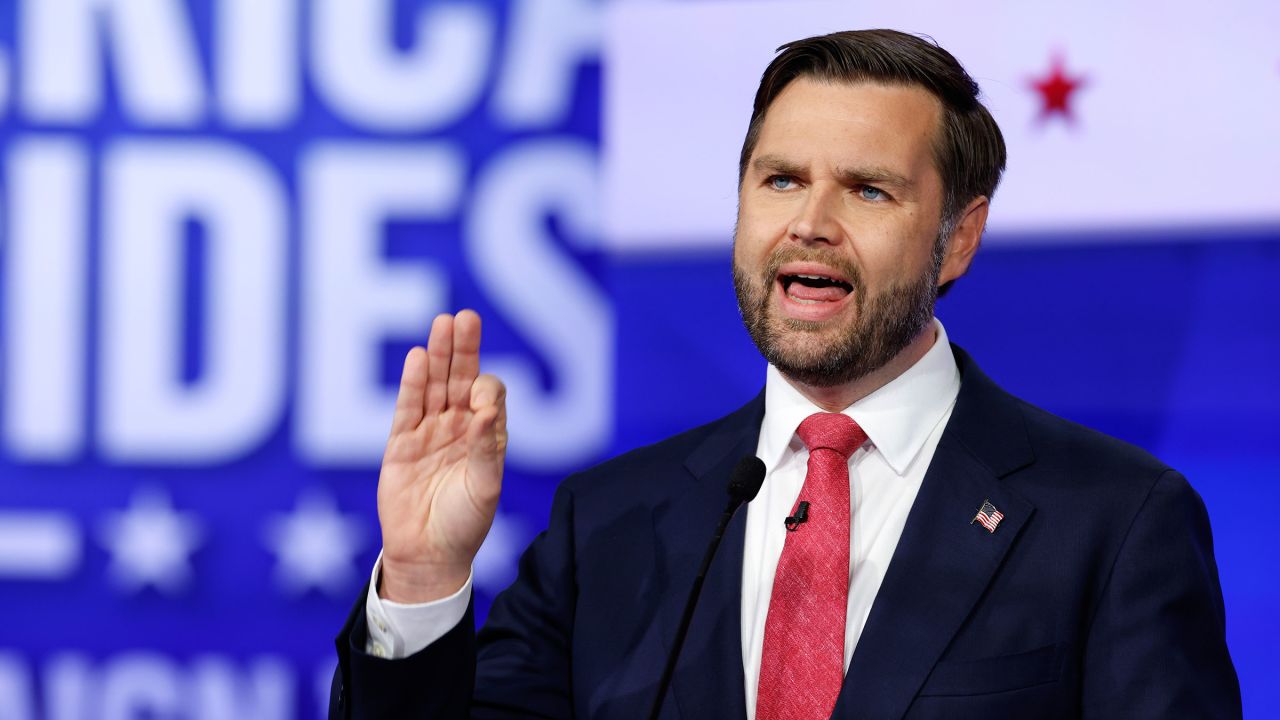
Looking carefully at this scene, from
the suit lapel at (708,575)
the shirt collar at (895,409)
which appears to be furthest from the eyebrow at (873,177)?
the suit lapel at (708,575)

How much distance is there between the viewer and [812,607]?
1.77 metres

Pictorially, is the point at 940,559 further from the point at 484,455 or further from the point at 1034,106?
the point at 1034,106

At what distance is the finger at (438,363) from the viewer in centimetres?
170

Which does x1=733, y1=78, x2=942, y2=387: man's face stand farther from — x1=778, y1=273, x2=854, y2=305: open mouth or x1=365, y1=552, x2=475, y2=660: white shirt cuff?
x1=365, y1=552, x2=475, y2=660: white shirt cuff

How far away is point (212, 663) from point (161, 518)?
317mm

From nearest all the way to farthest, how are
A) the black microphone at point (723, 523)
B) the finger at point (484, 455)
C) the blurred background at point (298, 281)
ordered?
the black microphone at point (723, 523), the finger at point (484, 455), the blurred background at point (298, 281)

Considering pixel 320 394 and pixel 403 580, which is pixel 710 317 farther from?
pixel 403 580

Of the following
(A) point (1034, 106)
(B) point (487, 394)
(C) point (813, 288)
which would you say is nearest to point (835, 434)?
(C) point (813, 288)

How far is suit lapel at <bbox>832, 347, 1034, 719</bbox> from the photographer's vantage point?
5.55 feet

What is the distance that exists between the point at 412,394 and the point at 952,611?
0.73 m

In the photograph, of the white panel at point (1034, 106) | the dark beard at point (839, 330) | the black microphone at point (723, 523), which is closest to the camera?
the black microphone at point (723, 523)

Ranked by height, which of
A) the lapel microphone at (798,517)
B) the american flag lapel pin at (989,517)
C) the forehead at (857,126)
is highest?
the forehead at (857,126)

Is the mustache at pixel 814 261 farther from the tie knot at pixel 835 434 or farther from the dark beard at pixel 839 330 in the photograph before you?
the tie knot at pixel 835 434

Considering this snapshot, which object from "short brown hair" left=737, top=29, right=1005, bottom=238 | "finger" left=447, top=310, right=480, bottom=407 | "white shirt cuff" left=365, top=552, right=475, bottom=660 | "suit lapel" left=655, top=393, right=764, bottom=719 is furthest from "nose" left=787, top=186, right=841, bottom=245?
"white shirt cuff" left=365, top=552, right=475, bottom=660
